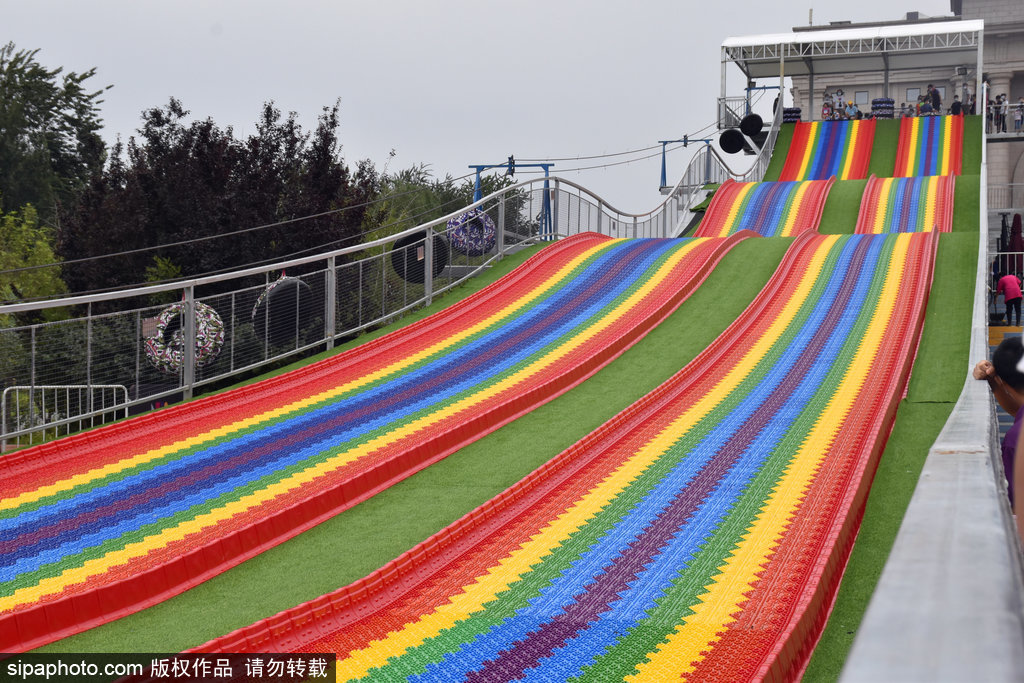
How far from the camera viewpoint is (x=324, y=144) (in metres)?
27.1

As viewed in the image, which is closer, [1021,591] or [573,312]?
[1021,591]

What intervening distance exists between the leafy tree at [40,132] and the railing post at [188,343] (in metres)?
48.8

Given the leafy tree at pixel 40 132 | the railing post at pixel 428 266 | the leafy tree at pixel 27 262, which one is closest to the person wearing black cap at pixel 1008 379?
the railing post at pixel 428 266

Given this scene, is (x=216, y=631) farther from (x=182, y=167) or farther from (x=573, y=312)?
(x=182, y=167)

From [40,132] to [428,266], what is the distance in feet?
168

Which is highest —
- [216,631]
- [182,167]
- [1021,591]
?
[182,167]

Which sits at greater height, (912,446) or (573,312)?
(573,312)

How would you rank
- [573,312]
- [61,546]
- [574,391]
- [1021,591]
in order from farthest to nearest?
[573,312], [574,391], [61,546], [1021,591]

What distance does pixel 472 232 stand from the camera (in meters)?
16.9

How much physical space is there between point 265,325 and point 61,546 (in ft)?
16.2

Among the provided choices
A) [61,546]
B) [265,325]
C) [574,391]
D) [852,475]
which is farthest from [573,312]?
[61,546]

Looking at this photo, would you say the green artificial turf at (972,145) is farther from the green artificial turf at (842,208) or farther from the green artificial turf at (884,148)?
the green artificial turf at (842,208)

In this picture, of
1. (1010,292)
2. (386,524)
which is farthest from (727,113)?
(386,524)

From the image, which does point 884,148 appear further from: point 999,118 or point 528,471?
point 528,471
